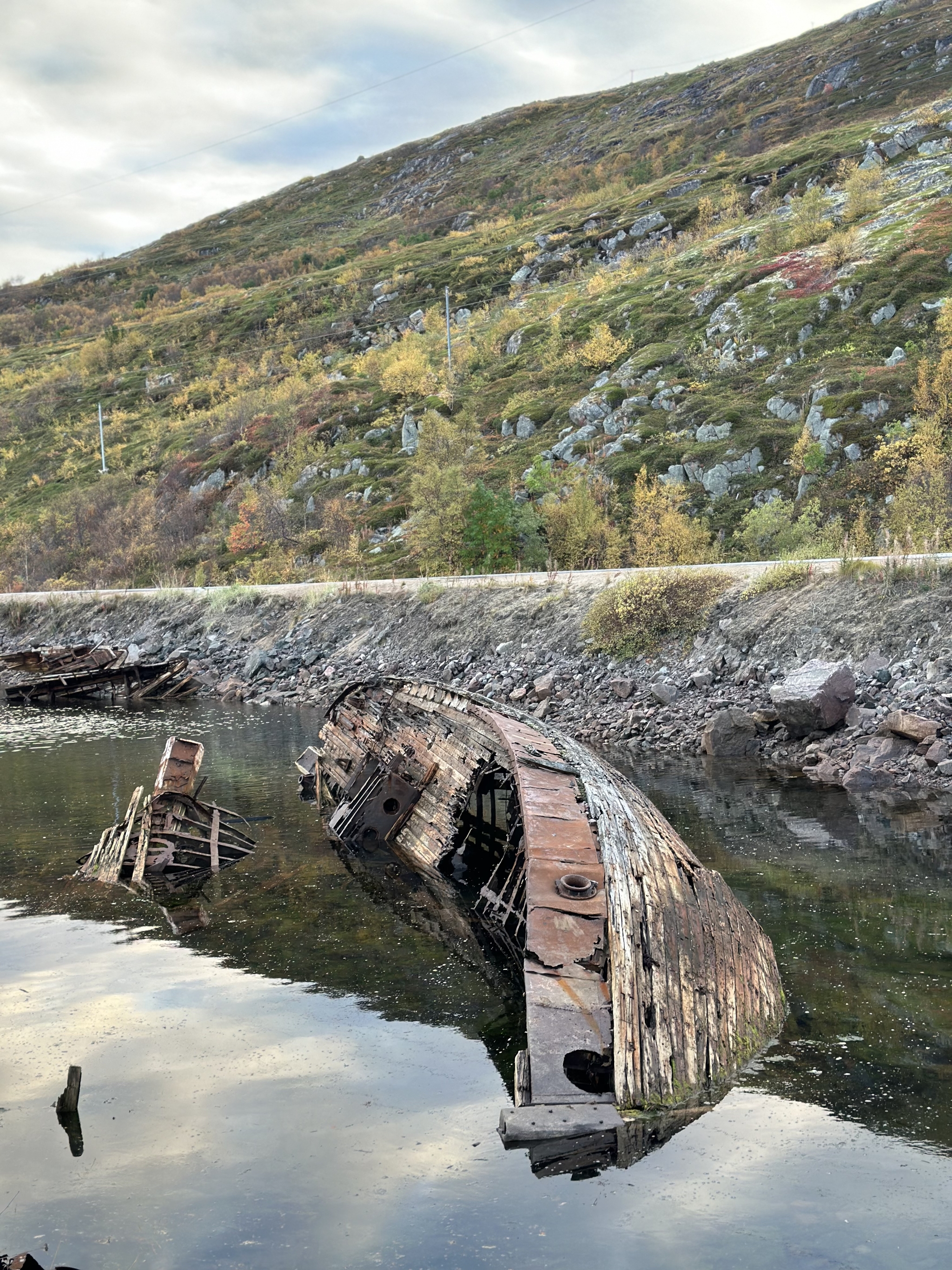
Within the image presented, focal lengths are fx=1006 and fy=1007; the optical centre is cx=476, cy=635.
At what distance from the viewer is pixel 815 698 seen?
2252cm

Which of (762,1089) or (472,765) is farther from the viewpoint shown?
(472,765)

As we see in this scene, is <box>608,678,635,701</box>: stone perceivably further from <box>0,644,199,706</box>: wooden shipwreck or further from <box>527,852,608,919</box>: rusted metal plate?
<box>0,644,199,706</box>: wooden shipwreck

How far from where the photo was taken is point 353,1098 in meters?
8.97

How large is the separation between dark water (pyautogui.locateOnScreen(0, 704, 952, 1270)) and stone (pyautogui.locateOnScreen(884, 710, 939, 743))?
431 centimetres

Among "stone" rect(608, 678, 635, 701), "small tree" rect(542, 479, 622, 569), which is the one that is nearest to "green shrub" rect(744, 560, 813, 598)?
"stone" rect(608, 678, 635, 701)

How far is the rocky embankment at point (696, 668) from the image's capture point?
22.0 meters

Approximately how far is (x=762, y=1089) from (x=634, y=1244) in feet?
7.75

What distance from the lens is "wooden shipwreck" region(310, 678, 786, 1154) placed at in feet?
26.6

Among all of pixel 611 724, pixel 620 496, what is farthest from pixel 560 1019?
pixel 620 496

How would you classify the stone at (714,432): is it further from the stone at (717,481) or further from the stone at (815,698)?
the stone at (815,698)

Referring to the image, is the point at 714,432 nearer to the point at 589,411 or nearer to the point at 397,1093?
the point at 589,411

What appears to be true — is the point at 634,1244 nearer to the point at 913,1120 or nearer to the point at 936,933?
the point at 913,1120

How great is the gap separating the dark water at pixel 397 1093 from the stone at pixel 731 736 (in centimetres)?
720

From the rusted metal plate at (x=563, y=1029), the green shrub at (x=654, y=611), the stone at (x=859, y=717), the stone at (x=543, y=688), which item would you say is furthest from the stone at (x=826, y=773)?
the rusted metal plate at (x=563, y=1029)
